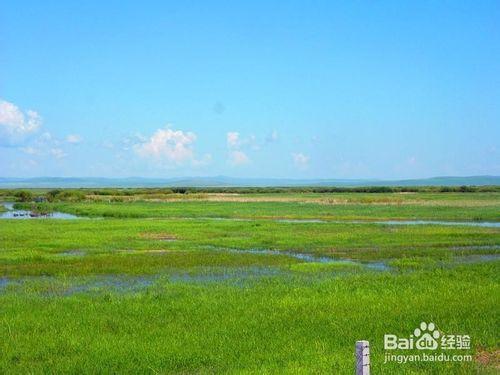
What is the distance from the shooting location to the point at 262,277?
20328 mm

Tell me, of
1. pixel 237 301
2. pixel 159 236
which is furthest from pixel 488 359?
pixel 159 236

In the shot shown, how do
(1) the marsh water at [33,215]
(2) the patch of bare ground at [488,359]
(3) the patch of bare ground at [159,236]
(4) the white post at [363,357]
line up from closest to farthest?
1. (4) the white post at [363,357]
2. (2) the patch of bare ground at [488,359]
3. (3) the patch of bare ground at [159,236]
4. (1) the marsh water at [33,215]

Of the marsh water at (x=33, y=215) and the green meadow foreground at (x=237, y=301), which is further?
the marsh water at (x=33, y=215)

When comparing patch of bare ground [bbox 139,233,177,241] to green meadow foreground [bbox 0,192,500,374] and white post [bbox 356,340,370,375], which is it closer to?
green meadow foreground [bbox 0,192,500,374]

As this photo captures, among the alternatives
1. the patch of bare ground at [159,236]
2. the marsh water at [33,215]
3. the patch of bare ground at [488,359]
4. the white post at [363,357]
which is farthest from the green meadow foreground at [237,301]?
the marsh water at [33,215]

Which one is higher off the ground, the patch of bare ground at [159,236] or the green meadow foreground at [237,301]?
the green meadow foreground at [237,301]

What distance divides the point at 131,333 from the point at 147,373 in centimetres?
278

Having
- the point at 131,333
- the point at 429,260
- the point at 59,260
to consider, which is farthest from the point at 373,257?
the point at 131,333

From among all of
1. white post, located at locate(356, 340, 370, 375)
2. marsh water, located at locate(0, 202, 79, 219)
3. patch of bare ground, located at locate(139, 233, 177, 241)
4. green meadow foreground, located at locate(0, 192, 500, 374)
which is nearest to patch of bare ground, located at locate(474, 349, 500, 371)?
green meadow foreground, located at locate(0, 192, 500, 374)

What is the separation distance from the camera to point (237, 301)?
51.3ft

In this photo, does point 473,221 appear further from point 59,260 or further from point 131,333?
point 131,333

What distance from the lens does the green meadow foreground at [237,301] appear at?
1089cm

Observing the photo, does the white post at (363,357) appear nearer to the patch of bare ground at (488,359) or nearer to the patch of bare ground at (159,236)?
the patch of bare ground at (488,359)

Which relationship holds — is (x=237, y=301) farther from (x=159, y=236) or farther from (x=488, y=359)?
(x=159, y=236)
